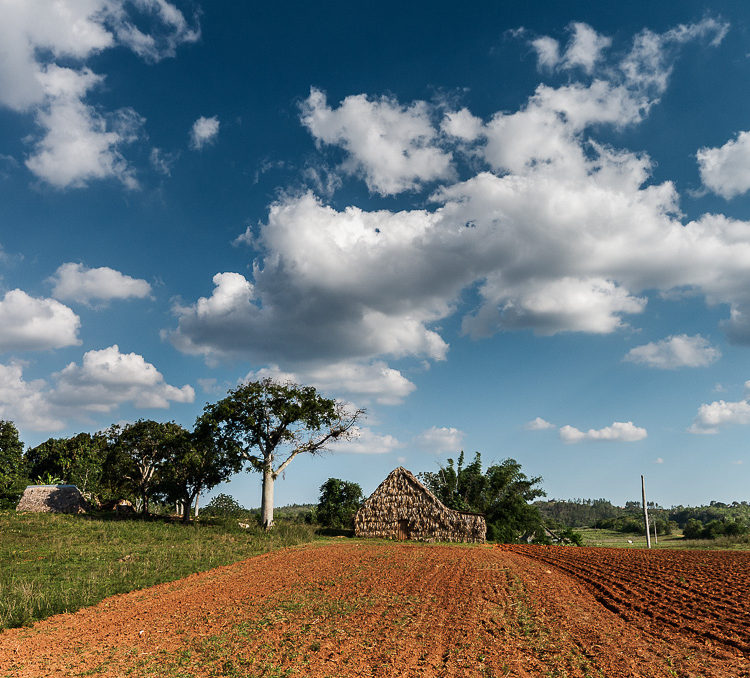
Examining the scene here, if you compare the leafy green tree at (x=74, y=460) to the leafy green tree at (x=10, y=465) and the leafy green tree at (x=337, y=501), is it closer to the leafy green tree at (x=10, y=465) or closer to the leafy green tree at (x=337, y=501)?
the leafy green tree at (x=10, y=465)

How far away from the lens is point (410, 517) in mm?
34094

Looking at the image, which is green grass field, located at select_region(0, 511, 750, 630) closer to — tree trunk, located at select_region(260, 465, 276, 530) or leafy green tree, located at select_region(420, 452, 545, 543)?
tree trunk, located at select_region(260, 465, 276, 530)

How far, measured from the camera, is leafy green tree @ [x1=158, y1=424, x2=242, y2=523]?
3641 centimetres

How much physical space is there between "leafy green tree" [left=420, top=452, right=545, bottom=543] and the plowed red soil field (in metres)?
29.2

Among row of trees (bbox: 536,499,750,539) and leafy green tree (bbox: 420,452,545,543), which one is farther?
row of trees (bbox: 536,499,750,539)

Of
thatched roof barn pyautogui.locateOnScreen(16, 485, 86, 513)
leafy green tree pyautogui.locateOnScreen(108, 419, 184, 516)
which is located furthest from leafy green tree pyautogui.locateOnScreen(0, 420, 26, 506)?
leafy green tree pyautogui.locateOnScreen(108, 419, 184, 516)

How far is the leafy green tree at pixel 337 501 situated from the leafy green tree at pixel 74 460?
29129mm

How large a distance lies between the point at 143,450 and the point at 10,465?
31.0 m

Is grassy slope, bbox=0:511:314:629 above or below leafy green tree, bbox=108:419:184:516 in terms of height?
below

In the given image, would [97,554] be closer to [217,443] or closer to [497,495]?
[217,443]

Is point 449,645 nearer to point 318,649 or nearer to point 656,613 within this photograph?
point 318,649

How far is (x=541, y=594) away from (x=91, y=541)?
2211cm

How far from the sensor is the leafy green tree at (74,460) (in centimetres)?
6531

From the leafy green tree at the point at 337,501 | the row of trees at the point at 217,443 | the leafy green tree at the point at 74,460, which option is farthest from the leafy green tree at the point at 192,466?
the leafy green tree at the point at 74,460
